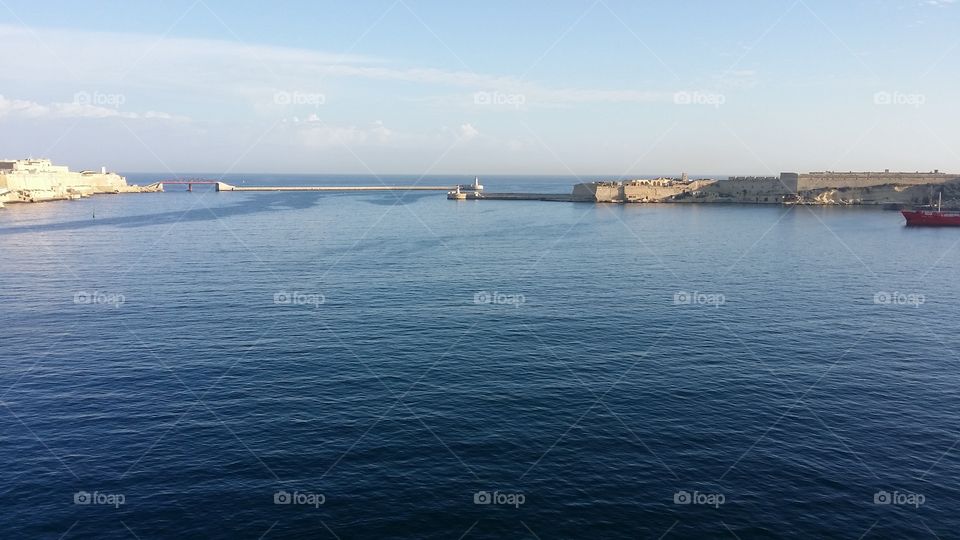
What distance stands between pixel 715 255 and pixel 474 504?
247 ft

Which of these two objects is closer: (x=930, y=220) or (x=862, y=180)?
(x=930, y=220)

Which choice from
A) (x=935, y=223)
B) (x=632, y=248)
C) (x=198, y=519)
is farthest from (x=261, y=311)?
(x=935, y=223)

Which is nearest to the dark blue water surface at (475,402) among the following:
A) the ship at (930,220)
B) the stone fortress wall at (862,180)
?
the ship at (930,220)

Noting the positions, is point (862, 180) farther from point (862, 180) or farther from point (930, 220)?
point (930, 220)

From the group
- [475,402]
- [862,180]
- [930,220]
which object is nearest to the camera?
[475,402]

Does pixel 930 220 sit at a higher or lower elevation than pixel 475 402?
higher

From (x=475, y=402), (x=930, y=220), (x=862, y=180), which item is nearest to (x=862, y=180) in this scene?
(x=862, y=180)

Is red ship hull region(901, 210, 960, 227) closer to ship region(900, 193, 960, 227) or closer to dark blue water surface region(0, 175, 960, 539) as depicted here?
ship region(900, 193, 960, 227)

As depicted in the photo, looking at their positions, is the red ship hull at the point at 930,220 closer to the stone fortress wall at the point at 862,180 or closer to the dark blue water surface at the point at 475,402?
the stone fortress wall at the point at 862,180

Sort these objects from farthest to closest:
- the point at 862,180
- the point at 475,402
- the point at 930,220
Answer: the point at 862,180 < the point at 930,220 < the point at 475,402

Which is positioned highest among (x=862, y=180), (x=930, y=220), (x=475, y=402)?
(x=862, y=180)

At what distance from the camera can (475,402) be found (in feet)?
121

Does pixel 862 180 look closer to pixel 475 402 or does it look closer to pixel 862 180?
pixel 862 180

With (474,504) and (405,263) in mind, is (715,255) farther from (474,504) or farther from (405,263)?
(474,504)
